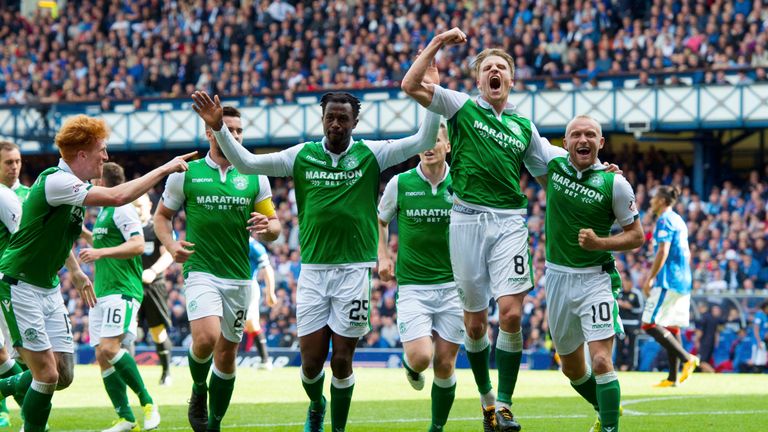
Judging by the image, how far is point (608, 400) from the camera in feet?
30.3

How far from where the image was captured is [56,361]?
32.1ft

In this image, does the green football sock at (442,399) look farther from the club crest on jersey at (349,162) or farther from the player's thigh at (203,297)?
the club crest on jersey at (349,162)

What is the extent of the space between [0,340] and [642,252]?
17.0 meters

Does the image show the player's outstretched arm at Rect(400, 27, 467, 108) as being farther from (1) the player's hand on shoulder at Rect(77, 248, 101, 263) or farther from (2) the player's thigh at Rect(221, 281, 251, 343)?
(1) the player's hand on shoulder at Rect(77, 248, 101, 263)

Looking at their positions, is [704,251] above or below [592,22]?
below

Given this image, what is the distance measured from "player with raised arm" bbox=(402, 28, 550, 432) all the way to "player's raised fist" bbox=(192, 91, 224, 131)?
1.74 m

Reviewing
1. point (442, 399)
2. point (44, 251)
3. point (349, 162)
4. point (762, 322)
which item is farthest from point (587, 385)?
point (762, 322)

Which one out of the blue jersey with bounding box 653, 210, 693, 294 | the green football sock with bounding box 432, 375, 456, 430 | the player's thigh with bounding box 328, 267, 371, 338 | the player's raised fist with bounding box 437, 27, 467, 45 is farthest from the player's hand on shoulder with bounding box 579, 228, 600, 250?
the blue jersey with bounding box 653, 210, 693, 294

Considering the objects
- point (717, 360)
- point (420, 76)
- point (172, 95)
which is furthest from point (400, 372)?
point (172, 95)

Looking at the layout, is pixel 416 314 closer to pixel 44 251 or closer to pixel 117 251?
pixel 117 251

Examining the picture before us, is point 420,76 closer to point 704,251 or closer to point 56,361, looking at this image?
point 56,361

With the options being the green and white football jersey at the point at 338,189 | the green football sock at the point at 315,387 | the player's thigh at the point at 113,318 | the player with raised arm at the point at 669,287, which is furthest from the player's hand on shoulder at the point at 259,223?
the player with raised arm at the point at 669,287

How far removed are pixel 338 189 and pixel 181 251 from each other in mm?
1382

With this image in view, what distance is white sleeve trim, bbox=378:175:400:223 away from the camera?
11.4m
